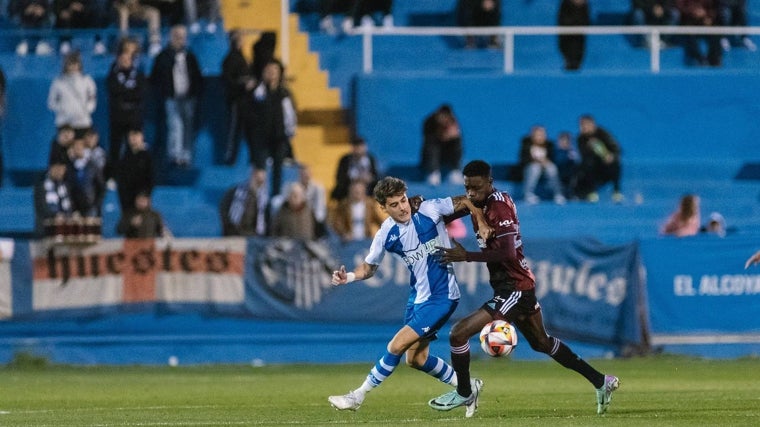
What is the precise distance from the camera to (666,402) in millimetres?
14398

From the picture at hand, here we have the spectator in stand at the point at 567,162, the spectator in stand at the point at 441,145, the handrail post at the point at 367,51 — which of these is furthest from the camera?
the handrail post at the point at 367,51

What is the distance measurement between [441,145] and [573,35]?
3.45 metres

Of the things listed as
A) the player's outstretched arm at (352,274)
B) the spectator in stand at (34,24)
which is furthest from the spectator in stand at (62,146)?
the player's outstretched arm at (352,274)

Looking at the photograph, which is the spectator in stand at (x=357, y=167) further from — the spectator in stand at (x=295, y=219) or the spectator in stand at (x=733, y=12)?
the spectator in stand at (x=733, y=12)

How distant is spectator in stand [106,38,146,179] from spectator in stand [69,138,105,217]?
2.71 feet

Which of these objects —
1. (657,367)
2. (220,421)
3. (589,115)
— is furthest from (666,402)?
(589,115)

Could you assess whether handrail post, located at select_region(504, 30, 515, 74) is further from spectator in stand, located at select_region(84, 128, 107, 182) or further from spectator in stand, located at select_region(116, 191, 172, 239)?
spectator in stand, located at select_region(116, 191, 172, 239)

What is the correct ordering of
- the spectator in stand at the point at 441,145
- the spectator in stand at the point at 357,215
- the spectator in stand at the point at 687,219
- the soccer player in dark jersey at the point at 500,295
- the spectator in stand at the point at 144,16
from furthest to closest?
the spectator in stand at the point at 144,16, the spectator in stand at the point at 441,145, the spectator in stand at the point at 687,219, the spectator in stand at the point at 357,215, the soccer player in dark jersey at the point at 500,295

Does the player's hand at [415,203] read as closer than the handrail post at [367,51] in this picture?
Yes

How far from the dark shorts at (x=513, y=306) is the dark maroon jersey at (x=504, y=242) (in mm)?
56

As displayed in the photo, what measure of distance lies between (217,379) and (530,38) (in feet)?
42.2

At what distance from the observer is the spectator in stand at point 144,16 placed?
2747cm

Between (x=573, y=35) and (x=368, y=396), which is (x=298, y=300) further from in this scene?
(x=573, y=35)

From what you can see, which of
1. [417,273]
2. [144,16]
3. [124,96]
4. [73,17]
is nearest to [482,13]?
[144,16]
